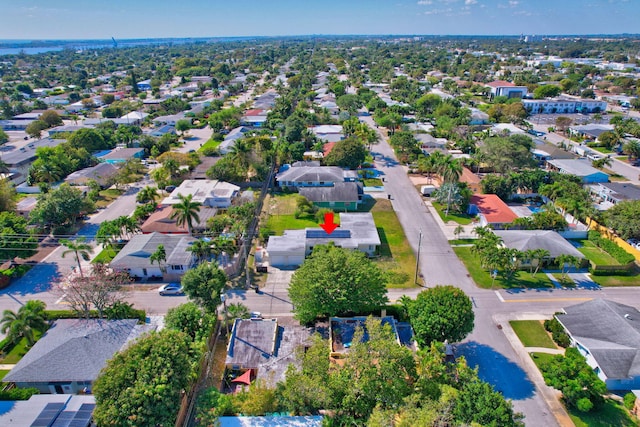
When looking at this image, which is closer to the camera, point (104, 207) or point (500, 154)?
point (104, 207)

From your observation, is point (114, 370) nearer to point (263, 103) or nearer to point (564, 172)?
point (564, 172)

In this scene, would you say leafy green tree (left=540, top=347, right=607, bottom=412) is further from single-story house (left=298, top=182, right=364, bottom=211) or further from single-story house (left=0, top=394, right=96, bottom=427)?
single-story house (left=298, top=182, right=364, bottom=211)

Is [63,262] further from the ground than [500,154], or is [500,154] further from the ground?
[500,154]

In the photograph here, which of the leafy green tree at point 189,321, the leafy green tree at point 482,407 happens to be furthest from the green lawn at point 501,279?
the leafy green tree at point 189,321

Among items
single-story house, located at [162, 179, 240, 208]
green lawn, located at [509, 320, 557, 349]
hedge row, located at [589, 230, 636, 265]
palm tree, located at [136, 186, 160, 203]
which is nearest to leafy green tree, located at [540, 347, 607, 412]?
green lawn, located at [509, 320, 557, 349]

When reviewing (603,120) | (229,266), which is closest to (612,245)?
(229,266)

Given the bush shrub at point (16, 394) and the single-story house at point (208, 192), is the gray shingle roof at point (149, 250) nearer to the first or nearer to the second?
the single-story house at point (208, 192)
